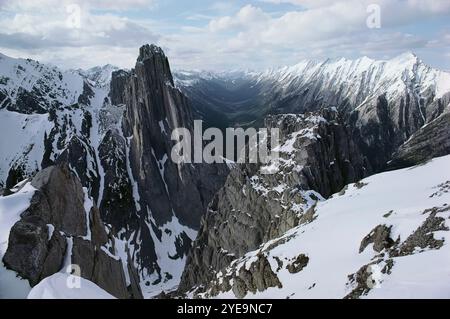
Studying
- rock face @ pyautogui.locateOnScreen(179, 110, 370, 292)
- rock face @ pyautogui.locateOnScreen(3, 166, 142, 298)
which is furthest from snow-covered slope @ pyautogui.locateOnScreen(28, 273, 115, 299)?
rock face @ pyautogui.locateOnScreen(179, 110, 370, 292)

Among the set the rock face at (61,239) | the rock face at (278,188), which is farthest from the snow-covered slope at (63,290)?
the rock face at (278,188)

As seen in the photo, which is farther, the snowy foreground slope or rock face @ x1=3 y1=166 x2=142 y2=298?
rock face @ x1=3 y1=166 x2=142 y2=298

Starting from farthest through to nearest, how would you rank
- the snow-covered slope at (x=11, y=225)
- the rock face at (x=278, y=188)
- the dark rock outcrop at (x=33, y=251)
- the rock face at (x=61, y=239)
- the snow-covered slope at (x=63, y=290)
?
the rock face at (x=278, y=188) < the rock face at (x=61, y=239) < the dark rock outcrop at (x=33, y=251) < the snow-covered slope at (x=11, y=225) < the snow-covered slope at (x=63, y=290)

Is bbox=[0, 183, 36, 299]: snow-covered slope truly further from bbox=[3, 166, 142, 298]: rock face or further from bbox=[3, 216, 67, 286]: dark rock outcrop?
bbox=[3, 216, 67, 286]: dark rock outcrop

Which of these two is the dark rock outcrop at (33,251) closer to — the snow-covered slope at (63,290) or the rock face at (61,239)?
the rock face at (61,239)

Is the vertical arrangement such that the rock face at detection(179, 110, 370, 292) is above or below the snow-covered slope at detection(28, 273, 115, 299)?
below
